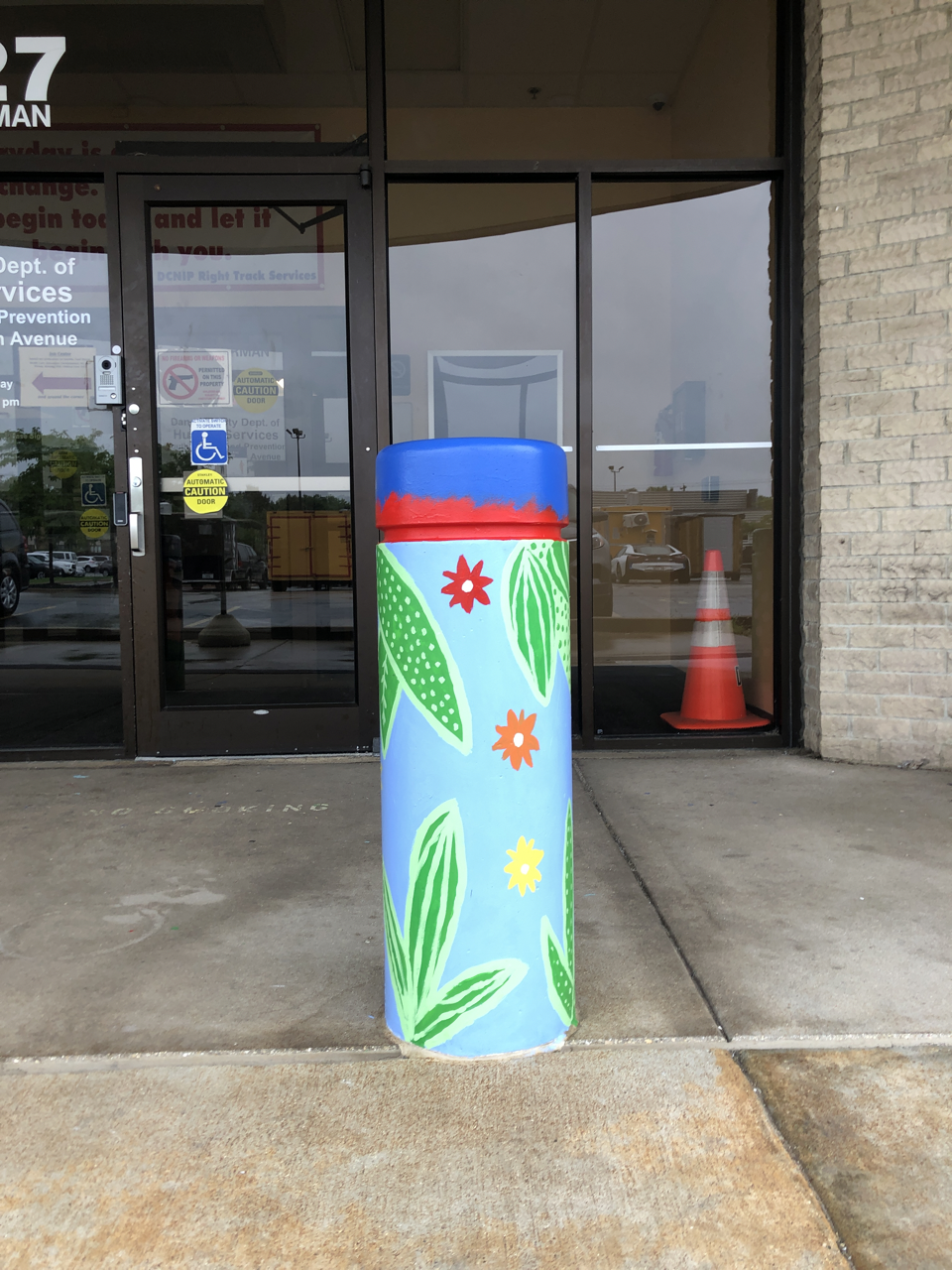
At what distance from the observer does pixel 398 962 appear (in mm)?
1951

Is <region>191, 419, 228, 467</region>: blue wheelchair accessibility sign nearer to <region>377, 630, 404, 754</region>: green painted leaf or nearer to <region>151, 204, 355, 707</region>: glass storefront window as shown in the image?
<region>151, 204, 355, 707</region>: glass storefront window

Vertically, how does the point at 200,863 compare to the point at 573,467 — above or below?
below

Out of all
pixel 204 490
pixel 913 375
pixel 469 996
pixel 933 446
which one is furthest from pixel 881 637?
pixel 204 490

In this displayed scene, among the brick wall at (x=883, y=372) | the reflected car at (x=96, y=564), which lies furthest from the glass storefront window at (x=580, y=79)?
the reflected car at (x=96, y=564)

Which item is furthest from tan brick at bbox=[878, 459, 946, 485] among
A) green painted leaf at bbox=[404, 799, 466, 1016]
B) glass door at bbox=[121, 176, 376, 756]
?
green painted leaf at bbox=[404, 799, 466, 1016]

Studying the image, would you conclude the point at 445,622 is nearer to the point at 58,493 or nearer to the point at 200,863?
the point at 200,863

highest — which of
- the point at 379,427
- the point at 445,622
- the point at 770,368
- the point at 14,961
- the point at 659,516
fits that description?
the point at 770,368

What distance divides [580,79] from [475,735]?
4311 millimetres

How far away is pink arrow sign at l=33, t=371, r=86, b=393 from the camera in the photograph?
4715 millimetres

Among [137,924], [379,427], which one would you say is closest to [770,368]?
[379,427]

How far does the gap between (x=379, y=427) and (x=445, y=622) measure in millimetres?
3123

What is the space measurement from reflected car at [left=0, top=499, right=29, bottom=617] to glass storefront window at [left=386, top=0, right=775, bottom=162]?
8.86ft

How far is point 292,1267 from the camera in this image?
4.54 ft

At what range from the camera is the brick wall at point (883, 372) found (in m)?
4.31
